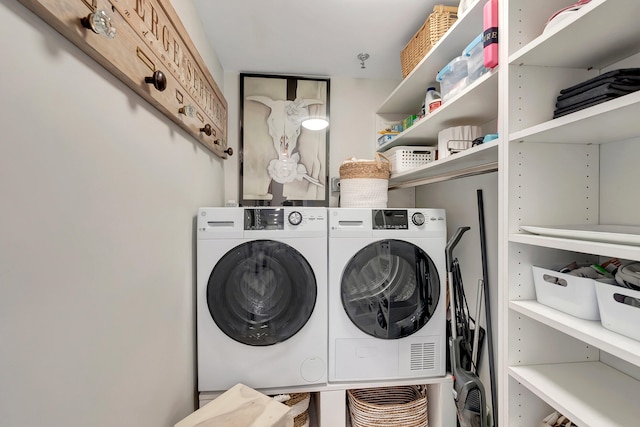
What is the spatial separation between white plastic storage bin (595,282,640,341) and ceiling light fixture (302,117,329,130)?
6.85 ft

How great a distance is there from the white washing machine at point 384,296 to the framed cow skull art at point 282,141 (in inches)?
35.8

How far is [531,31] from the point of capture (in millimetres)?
956

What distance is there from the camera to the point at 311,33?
1858 mm

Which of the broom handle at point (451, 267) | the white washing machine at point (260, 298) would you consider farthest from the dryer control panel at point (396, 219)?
the white washing machine at point (260, 298)

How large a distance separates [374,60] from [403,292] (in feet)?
5.78

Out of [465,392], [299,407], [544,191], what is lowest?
[299,407]

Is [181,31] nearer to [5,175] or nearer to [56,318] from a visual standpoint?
[5,175]

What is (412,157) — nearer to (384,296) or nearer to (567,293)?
(384,296)

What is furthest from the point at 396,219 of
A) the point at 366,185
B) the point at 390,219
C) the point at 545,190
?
the point at 545,190

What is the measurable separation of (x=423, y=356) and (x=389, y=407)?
343 mm

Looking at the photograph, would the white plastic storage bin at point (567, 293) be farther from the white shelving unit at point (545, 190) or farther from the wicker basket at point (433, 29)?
the wicker basket at point (433, 29)

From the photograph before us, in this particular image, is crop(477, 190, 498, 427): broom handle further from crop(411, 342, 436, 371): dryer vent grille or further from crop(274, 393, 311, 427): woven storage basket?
crop(274, 393, 311, 427): woven storage basket

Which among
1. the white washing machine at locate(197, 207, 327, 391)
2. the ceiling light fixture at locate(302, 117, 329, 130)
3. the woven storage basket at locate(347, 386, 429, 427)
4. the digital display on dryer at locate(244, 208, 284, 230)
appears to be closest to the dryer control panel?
the white washing machine at locate(197, 207, 327, 391)

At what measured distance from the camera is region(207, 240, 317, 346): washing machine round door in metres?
1.50
